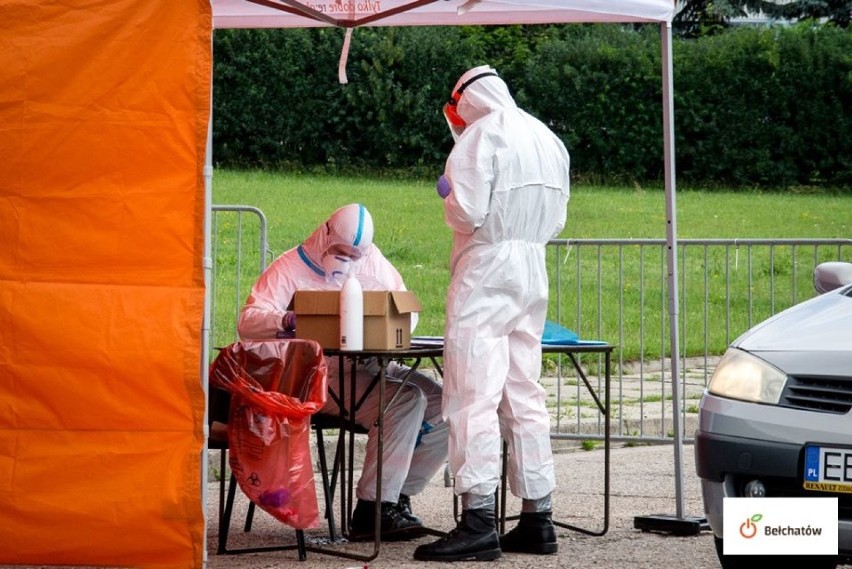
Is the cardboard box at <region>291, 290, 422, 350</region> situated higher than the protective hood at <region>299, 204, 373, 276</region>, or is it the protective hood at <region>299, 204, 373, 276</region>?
the protective hood at <region>299, 204, 373, 276</region>

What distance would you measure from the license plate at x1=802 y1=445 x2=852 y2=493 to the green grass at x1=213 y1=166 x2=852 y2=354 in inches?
449

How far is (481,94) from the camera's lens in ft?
22.9

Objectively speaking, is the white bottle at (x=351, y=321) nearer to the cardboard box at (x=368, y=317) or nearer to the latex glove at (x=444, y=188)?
the cardboard box at (x=368, y=317)

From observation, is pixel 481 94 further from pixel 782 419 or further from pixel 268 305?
pixel 782 419

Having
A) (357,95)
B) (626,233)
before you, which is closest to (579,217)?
(626,233)

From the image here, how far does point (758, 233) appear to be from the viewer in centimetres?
2225

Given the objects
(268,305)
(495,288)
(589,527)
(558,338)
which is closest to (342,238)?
(268,305)

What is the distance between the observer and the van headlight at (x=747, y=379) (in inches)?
221

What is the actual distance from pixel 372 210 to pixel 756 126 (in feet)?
23.5

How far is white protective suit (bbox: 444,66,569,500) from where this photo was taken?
673cm

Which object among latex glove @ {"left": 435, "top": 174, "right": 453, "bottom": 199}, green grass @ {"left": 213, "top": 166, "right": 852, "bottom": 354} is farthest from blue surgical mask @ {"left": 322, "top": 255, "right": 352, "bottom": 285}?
green grass @ {"left": 213, "top": 166, "right": 852, "bottom": 354}

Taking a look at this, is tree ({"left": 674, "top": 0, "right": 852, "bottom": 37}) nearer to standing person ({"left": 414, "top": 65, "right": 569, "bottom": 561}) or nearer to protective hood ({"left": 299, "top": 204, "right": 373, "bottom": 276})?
protective hood ({"left": 299, "top": 204, "right": 373, "bottom": 276})

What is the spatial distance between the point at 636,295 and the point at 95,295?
7.14 meters

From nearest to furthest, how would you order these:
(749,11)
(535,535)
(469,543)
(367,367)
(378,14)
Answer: (469,543), (535,535), (367,367), (378,14), (749,11)
